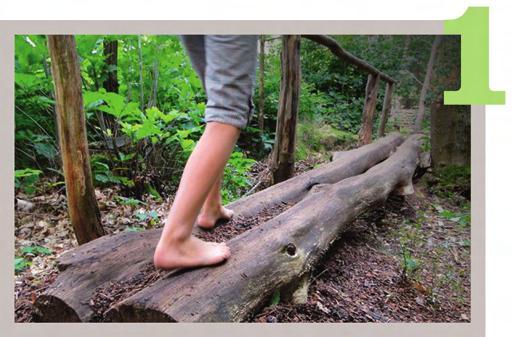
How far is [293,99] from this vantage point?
6.65ft

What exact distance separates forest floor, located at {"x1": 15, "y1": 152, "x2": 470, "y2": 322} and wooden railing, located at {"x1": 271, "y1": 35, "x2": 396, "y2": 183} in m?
0.36

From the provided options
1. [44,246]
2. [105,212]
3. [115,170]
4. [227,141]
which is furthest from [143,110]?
[227,141]

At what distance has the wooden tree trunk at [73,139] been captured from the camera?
3.92 feet

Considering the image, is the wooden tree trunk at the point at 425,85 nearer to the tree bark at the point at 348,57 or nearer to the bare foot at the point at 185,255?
the tree bark at the point at 348,57

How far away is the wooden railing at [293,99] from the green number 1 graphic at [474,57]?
27 cm

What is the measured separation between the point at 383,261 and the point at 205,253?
617 mm

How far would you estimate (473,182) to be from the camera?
1.20 metres

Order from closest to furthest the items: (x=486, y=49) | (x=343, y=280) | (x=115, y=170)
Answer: (x=486, y=49) → (x=343, y=280) → (x=115, y=170)

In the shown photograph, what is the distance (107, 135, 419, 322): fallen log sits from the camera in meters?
0.89

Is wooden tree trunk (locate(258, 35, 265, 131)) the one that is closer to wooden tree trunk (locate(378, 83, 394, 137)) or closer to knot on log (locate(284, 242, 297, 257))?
wooden tree trunk (locate(378, 83, 394, 137))

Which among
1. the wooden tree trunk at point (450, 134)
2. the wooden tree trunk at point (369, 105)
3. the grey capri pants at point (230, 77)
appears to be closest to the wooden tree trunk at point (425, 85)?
the wooden tree trunk at point (450, 134)

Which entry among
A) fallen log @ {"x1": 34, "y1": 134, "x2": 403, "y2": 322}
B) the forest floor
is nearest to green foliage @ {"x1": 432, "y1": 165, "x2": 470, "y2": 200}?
the forest floor

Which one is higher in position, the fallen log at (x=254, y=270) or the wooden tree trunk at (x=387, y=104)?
the wooden tree trunk at (x=387, y=104)
